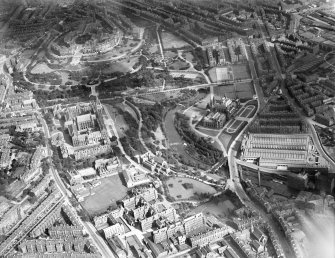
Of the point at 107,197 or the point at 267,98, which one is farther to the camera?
the point at 267,98

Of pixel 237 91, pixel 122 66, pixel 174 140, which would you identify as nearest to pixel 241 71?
pixel 237 91

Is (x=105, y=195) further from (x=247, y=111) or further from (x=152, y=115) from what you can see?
(x=247, y=111)

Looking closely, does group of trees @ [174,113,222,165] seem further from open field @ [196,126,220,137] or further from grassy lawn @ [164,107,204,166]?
open field @ [196,126,220,137]

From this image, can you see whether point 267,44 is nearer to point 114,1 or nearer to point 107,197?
point 114,1

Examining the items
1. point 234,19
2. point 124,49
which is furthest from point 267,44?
point 124,49

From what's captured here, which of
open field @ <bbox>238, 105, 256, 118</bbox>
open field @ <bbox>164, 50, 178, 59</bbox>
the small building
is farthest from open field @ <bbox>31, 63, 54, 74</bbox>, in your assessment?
open field @ <bbox>238, 105, 256, 118</bbox>

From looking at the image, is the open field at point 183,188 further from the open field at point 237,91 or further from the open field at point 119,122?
the open field at point 237,91
